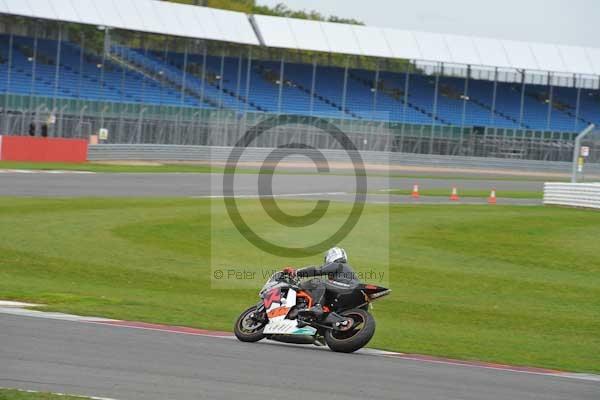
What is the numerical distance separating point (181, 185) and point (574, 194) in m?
13.9

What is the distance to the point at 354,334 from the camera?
11469 mm

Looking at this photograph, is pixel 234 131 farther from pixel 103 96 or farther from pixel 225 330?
pixel 225 330

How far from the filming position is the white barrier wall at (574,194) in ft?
111

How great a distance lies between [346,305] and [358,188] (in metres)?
30.6

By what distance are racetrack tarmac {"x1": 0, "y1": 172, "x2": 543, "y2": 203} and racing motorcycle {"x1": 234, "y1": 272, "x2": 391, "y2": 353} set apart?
19.1m

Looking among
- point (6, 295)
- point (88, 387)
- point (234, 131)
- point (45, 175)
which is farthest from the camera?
point (234, 131)

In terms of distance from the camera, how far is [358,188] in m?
42.2

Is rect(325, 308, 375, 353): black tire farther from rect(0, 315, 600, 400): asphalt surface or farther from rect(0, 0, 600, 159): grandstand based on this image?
rect(0, 0, 600, 159): grandstand

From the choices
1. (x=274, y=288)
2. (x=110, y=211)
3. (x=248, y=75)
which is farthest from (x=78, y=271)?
(x=248, y=75)

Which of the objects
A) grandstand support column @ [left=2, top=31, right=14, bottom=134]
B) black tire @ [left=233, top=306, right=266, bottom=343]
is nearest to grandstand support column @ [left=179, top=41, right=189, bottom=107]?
grandstand support column @ [left=2, top=31, right=14, bottom=134]

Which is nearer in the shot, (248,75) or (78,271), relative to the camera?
(78,271)

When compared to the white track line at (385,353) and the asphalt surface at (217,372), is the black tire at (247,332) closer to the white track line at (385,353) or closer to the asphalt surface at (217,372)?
the asphalt surface at (217,372)

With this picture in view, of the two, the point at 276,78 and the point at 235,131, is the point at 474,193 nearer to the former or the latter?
the point at 235,131

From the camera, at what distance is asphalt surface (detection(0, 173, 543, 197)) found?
32.5 m
